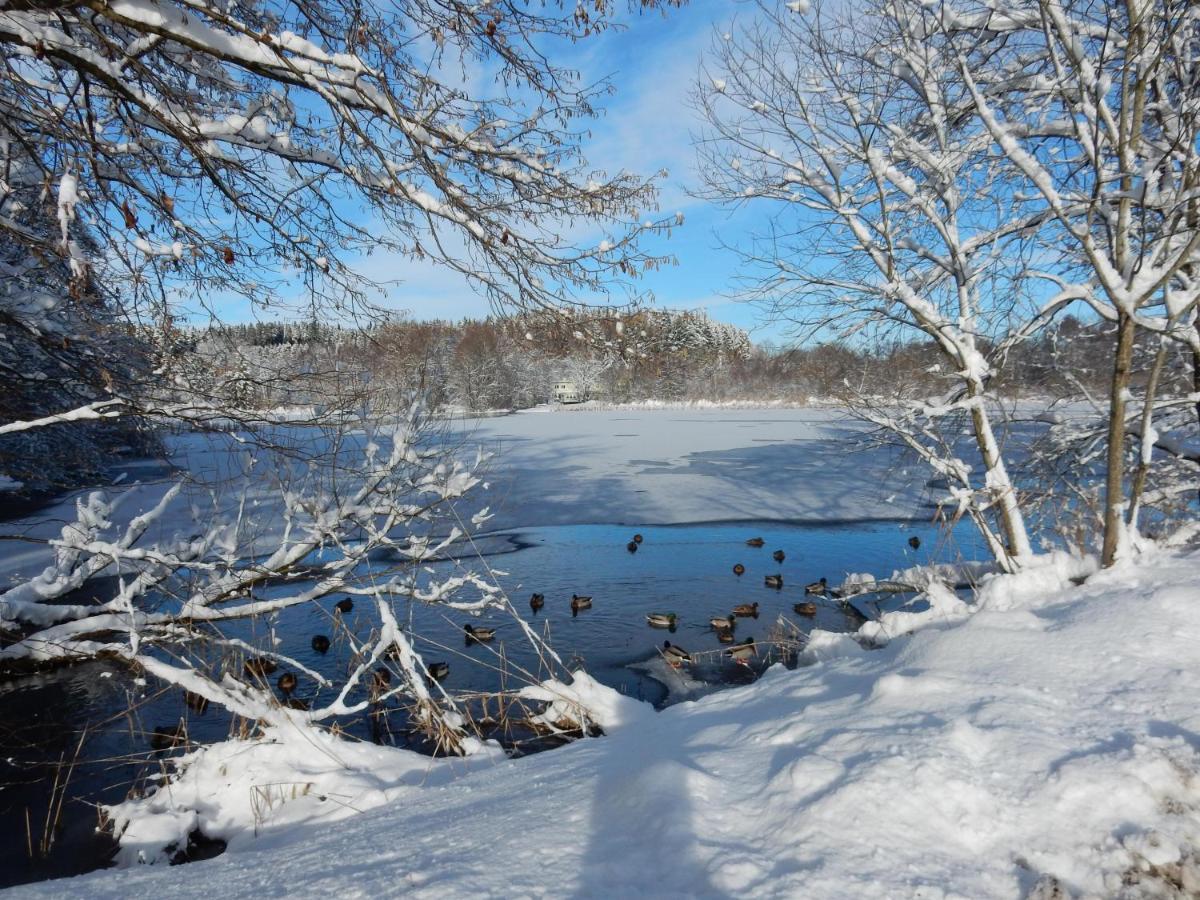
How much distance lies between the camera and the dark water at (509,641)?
4699 millimetres

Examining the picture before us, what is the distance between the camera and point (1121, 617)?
2805 millimetres

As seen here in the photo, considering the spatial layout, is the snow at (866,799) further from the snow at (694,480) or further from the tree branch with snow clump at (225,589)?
the snow at (694,480)

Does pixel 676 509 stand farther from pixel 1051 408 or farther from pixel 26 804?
pixel 26 804

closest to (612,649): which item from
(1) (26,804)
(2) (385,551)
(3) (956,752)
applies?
(1) (26,804)

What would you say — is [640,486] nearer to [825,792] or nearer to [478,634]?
[478,634]

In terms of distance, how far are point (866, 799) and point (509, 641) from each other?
622cm

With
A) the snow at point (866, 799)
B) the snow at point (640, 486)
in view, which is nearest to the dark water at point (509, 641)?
the snow at point (640, 486)

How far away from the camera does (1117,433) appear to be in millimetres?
3975

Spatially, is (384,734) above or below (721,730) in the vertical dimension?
below

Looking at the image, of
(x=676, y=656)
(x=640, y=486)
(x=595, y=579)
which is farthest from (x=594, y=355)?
(x=640, y=486)

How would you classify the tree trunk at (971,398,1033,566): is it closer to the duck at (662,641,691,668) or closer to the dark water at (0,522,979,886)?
the dark water at (0,522,979,886)

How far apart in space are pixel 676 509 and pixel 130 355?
A: 11.5 meters

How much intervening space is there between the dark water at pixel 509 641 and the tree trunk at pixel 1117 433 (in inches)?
40.3

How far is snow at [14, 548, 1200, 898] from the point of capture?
1632 mm
